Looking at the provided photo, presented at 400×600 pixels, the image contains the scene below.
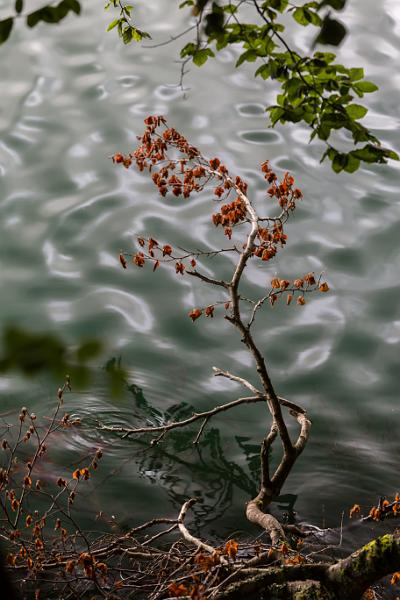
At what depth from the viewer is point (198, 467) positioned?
13.7 feet

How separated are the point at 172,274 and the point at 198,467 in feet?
5.49

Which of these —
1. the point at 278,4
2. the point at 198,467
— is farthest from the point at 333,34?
the point at 198,467

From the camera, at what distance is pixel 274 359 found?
495cm

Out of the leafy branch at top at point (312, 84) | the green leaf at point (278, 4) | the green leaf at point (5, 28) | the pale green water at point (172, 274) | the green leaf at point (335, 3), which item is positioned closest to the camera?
the green leaf at point (5, 28)

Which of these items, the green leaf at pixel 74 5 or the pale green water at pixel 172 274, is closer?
the green leaf at pixel 74 5

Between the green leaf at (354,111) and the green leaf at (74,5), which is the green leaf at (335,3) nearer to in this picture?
the green leaf at (354,111)

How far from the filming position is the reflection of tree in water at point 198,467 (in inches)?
156


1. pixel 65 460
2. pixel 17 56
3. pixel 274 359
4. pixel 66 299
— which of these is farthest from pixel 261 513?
pixel 17 56

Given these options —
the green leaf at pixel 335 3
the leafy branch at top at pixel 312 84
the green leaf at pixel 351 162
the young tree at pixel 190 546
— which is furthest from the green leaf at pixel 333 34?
the young tree at pixel 190 546

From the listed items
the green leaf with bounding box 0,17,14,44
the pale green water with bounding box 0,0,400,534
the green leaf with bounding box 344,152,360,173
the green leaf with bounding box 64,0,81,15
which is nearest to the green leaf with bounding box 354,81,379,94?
the green leaf with bounding box 344,152,360,173

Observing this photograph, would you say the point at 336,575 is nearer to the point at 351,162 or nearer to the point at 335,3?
the point at 351,162

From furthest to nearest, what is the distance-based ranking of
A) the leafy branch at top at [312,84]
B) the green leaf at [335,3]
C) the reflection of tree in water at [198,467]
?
the reflection of tree in water at [198,467], the leafy branch at top at [312,84], the green leaf at [335,3]

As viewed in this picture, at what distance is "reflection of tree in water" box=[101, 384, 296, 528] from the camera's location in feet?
13.0

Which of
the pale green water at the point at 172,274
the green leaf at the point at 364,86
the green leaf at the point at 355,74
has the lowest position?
the green leaf at the point at 364,86
